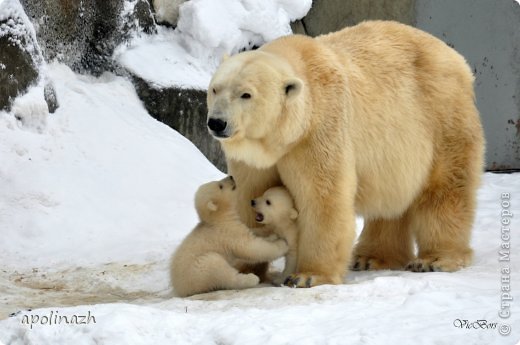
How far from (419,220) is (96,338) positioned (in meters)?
3.05

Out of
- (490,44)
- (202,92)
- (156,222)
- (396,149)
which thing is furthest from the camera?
(490,44)

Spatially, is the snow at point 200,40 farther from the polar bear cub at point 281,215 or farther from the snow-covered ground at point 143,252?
the polar bear cub at point 281,215

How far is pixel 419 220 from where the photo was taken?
21.1 ft

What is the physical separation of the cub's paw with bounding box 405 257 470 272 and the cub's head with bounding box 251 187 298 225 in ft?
3.88

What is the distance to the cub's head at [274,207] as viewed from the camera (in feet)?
18.1

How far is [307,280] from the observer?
540 centimetres

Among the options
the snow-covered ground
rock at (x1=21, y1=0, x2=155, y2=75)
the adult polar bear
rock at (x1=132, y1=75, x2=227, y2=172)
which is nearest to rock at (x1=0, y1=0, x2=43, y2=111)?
the snow-covered ground

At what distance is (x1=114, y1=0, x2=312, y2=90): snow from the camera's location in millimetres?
9781

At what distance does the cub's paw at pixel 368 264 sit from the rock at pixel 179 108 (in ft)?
Result: 11.8

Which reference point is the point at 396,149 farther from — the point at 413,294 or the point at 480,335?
the point at 480,335

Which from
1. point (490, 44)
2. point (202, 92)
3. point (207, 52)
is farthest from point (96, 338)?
point (490, 44)

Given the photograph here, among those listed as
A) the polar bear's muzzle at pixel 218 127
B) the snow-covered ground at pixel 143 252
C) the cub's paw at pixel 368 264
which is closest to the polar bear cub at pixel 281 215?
the snow-covered ground at pixel 143 252

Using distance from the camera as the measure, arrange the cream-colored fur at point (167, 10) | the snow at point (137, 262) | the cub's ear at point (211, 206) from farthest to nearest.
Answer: the cream-colored fur at point (167, 10) < the cub's ear at point (211, 206) < the snow at point (137, 262)

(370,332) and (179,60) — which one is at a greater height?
(179,60)
